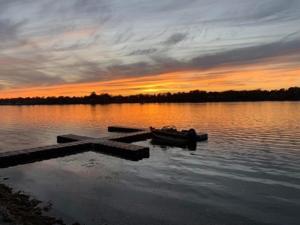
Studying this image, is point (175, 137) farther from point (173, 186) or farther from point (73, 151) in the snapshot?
point (173, 186)

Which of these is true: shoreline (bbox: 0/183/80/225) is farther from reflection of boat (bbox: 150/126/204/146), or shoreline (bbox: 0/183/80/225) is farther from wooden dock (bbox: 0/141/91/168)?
reflection of boat (bbox: 150/126/204/146)

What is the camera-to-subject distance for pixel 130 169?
21.4m

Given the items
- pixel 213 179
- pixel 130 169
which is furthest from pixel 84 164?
pixel 213 179

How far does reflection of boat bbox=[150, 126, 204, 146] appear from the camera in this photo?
31.8m

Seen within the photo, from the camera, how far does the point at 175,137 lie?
107 feet

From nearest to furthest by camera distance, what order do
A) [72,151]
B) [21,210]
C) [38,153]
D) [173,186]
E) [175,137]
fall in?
[21,210] → [173,186] → [38,153] → [72,151] → [175,137]

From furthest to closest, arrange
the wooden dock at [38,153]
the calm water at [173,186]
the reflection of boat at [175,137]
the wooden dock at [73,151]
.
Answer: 1. the reflection of boat at [175,137]
2. the wooden dock at [73,151]
3. the wooden dock at [38,153]
4. the calm water at [173,186]

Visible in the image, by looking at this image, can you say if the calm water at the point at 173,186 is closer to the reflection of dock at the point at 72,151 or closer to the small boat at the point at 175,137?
the reflection of dock at the point at 72,151

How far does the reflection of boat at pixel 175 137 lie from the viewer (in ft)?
104

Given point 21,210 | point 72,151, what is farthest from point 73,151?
point 21,210

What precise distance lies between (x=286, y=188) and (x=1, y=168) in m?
17.7

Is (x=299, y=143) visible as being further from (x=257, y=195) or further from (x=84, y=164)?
(x=84, y=164)

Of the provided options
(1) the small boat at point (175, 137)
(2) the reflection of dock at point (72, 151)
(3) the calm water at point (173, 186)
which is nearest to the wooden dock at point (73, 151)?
(2) the reflection of dock at point (72, 151)

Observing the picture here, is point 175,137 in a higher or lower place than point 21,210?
higher
